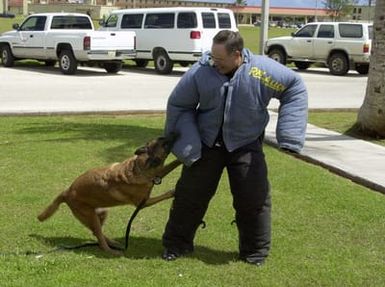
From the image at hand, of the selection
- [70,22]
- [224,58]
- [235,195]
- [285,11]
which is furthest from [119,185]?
[285,11]

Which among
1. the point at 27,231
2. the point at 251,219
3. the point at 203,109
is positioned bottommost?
the point at 27,231

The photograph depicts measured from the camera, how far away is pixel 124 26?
2252cm

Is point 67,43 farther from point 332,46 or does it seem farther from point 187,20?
point 332,46

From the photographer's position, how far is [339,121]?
11.9 m

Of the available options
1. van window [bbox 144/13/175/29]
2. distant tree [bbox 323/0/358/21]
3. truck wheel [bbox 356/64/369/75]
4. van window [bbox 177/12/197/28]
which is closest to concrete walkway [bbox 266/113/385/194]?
van window [bbox 177/12/197/28]

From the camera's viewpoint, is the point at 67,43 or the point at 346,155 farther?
the point at 67,43

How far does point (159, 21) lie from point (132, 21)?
4.54 ft

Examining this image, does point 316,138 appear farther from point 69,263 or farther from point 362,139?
point 69,263

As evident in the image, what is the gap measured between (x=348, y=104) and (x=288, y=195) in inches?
328

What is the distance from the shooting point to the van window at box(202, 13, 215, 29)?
66.4 feet

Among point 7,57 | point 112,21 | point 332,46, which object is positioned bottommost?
point 7,57

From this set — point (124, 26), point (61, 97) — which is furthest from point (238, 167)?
point (124, 26)

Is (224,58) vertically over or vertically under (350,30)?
under

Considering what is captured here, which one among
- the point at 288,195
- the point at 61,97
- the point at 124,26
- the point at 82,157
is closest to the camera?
the point at 288,195
